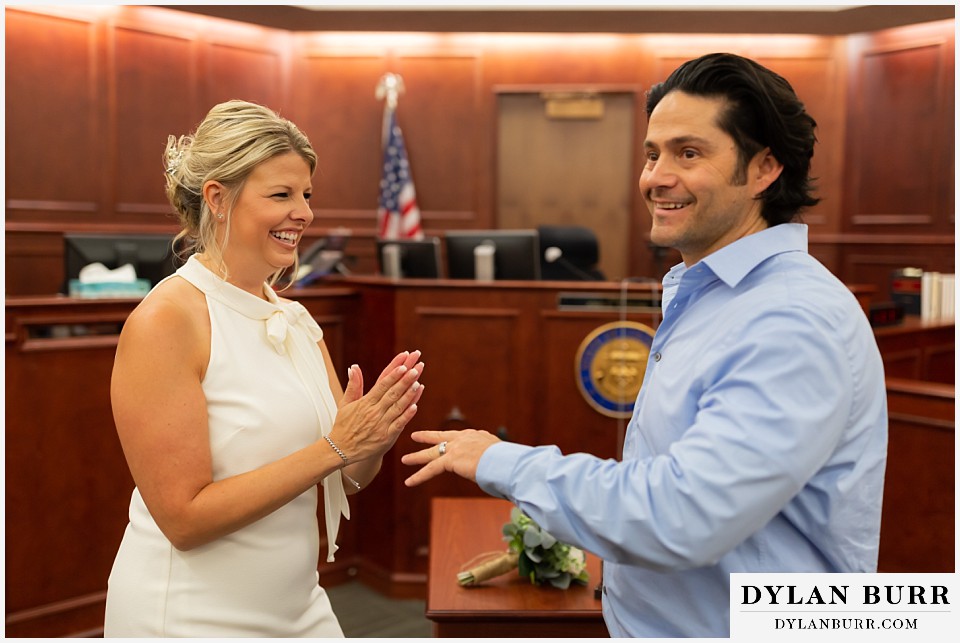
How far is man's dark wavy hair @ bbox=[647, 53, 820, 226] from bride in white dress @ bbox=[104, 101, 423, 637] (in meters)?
0.72

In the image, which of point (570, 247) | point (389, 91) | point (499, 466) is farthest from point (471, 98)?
point (499, 466)

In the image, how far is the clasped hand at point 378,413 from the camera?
1.71m

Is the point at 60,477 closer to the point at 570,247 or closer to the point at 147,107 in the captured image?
the point at 570,247

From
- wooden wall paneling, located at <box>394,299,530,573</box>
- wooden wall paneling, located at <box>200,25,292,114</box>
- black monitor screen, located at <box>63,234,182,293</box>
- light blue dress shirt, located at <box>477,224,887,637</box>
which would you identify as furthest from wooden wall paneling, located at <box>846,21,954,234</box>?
light blue dress shirt, located at <box>477,224,887,637</box>

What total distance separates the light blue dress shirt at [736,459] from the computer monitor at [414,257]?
134 inches

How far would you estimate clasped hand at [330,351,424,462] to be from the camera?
5.63 ft

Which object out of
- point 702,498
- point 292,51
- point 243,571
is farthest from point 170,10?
point 702,498

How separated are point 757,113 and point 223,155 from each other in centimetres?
102

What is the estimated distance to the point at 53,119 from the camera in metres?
6.61

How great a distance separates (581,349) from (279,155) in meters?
2.68

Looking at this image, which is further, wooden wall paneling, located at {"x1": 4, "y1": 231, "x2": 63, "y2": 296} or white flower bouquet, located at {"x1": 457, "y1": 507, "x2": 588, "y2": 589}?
wooden wall paneling, located at {"x1": 4, "y1": 231, "x2": 63, "y2": 296}

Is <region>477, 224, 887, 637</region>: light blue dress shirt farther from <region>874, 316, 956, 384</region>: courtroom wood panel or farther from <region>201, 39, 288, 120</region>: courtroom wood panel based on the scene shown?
<region>201, 39, 288, 120</region>: courtroom wood panel

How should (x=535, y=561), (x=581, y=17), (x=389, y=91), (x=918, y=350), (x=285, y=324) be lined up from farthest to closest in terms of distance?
(x=389, y=91) → (x=581, y=17) → (x=918, y=350) → (x=535, y=561) → (x=285, y=324)

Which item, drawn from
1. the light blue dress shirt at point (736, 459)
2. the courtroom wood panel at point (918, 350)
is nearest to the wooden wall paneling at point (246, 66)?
the courtroom wood panel at point (918, 350)
